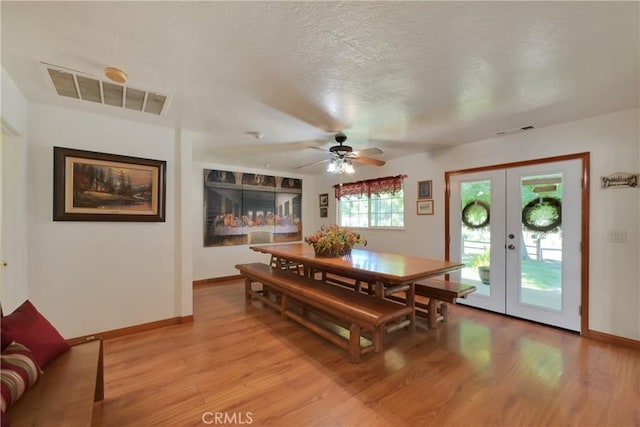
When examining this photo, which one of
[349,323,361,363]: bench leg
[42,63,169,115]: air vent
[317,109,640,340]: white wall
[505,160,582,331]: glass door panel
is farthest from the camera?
[505,160,582,331]: glass door panel

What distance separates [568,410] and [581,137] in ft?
8.53

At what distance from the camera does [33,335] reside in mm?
1444

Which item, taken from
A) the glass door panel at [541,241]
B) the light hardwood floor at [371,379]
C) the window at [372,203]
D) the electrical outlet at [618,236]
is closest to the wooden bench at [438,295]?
the light hardwood floor at [371,379]

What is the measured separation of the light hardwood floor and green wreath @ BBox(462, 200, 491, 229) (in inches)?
51.1

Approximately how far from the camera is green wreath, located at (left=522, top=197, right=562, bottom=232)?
2.96 metres

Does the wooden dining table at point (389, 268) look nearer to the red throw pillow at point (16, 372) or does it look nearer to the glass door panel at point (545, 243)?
the glass door panel at point (545, 243)

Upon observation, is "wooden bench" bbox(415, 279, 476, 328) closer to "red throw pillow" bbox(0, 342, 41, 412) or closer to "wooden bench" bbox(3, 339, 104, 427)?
"wooden bench" bbox(3, 339, 104, 427)

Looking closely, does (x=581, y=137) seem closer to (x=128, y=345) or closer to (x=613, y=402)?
(x=613, y=402)

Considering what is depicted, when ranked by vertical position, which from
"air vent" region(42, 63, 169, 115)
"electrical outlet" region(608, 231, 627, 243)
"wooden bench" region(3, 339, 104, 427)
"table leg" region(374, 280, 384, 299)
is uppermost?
"air vent" region(42, 63, 169, 115)

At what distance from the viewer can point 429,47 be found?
157 centimetres

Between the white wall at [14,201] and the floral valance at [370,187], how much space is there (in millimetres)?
4363

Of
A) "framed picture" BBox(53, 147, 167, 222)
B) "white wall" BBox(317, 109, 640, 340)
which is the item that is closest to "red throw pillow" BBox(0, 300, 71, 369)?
"framed picture" BBox(53, 147, 167, 222)

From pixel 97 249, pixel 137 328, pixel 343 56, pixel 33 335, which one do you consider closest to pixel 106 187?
pixel 97 249

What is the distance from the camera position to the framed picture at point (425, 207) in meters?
4.08
